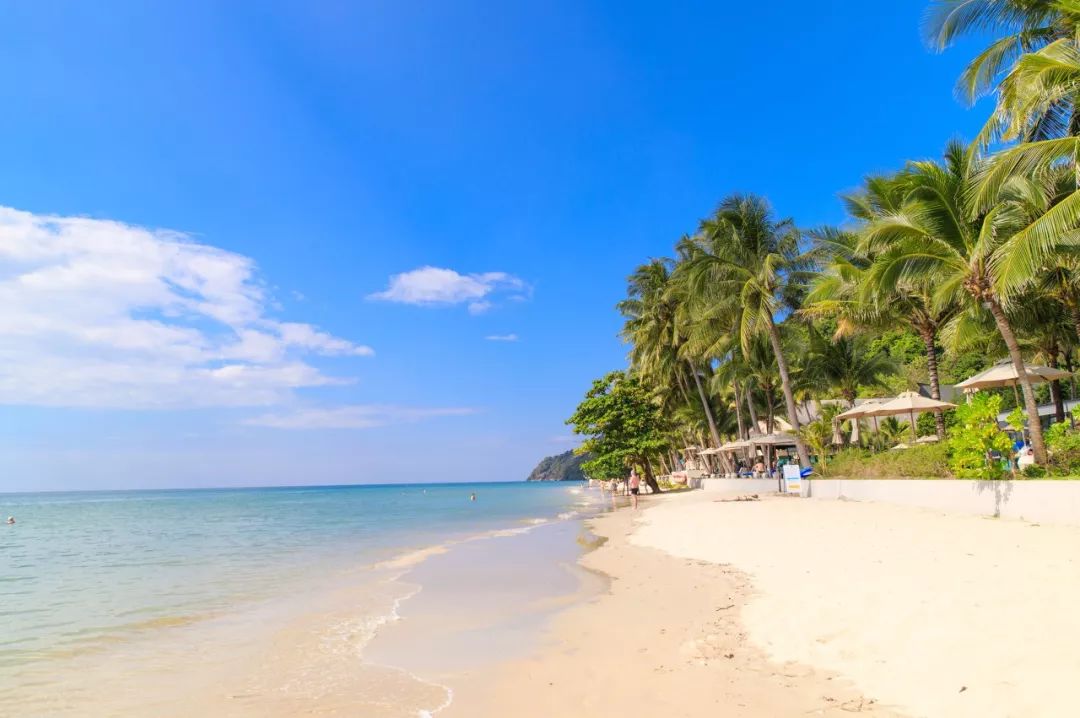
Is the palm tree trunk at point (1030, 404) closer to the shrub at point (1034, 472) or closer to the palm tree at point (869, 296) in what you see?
the shrub at point (1034, 472)

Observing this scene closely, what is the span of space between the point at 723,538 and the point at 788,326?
1773 centimetres

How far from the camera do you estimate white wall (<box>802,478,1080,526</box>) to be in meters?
8.98

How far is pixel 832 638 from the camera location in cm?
505

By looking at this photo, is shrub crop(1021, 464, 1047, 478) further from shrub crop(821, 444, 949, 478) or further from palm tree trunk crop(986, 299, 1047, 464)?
shrub crop(821, 444, 949, 478)

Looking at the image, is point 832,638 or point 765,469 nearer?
point 832,638

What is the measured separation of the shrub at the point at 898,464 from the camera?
43.7 ft

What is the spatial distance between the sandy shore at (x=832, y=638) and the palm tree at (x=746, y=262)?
51.8 ft

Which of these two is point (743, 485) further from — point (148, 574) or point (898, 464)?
point (148, 574)

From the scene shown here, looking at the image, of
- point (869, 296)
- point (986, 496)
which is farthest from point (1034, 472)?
point (869, 296)

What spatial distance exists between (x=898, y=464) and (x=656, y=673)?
12.7m

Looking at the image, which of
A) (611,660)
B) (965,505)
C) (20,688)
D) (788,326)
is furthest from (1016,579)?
(788,326)

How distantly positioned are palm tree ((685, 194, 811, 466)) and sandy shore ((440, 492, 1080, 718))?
621 inches

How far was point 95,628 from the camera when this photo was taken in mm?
8477

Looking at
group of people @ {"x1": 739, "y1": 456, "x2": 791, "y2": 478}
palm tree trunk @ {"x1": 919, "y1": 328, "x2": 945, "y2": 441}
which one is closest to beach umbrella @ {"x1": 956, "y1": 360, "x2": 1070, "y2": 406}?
palm tree trunk @ {"x1": 919, "y1": 328, "x2": 945, "y2": 441}
